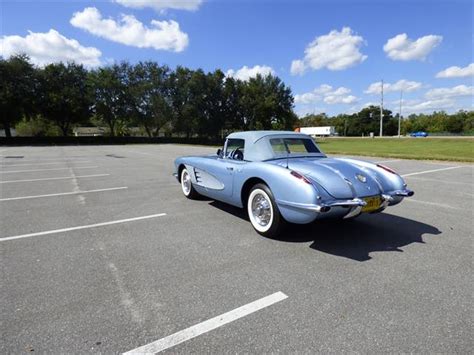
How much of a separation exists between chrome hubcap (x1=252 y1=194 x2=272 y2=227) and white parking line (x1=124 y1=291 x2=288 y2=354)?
1.51m

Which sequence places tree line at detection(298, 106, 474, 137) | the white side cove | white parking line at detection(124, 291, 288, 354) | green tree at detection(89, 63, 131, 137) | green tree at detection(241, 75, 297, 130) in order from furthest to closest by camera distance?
tree line at detection(298, 106, 474, 137) < green tree at detection(241, 75, 297, 130) < green tree at detection(89, 63, 131, 137) < the white side cove < white parking line at detection(124, 291, 288, 354)

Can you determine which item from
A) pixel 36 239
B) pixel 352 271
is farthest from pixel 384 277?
pixel 36 239

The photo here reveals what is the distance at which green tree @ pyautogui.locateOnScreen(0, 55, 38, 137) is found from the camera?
1619 inches

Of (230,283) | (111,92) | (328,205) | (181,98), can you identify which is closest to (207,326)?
(230,283)

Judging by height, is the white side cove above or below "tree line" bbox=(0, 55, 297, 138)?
below

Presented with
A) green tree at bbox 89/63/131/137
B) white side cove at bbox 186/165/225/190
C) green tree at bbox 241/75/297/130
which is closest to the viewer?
white side cove at bbox 186/165/225/190

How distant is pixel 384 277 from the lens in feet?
9.95

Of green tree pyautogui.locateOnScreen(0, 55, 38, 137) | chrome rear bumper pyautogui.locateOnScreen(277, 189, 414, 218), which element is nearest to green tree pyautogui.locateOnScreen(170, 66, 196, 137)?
green tree pyautogui.locateOnScreen(0, 55, 38, 137)

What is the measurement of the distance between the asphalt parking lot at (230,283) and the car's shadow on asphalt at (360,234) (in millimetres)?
28

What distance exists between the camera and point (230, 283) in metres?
2.92

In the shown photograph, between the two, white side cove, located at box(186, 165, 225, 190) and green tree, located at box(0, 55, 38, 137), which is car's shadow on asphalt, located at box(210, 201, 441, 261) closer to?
white side cove, located at box(186, 165, 225, 190)

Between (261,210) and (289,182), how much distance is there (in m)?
0.80

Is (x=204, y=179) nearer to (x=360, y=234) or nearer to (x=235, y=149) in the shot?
(x=235, y=149)

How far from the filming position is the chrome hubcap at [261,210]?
4155 mm
